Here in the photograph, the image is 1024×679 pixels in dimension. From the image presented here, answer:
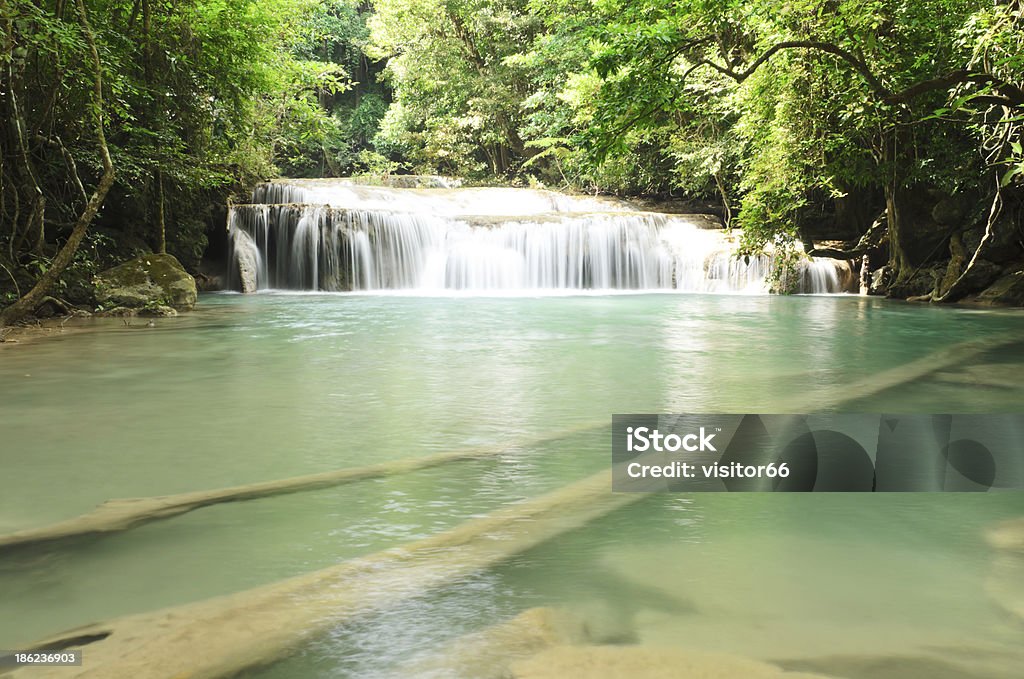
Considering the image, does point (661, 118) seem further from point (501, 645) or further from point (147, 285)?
point (501, 645)

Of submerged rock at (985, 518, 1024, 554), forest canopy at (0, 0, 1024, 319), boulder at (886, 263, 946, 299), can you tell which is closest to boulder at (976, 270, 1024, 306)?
forest canopy at (0, 0, 1024, 319)

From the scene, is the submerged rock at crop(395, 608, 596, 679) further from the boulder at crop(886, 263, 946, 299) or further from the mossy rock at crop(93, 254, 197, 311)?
the boulder at crop(886, 263, 946, 299)

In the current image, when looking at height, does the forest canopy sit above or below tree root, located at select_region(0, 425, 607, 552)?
above

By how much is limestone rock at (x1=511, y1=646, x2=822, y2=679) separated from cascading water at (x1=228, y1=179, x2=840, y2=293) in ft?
57.7

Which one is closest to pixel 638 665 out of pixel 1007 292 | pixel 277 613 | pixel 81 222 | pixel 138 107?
pixel 277 613

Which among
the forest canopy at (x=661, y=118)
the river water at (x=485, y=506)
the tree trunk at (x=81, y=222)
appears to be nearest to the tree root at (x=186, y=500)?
the river water at (x=485, y=506)

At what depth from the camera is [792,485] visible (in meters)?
3.55

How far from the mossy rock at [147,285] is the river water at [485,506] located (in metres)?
3.57

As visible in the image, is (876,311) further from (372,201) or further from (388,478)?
(372,201)

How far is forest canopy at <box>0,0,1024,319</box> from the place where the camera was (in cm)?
847

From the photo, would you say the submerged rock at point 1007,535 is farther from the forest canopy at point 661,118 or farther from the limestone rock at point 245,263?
the limestone rock at point 245,263

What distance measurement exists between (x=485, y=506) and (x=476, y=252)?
55.9ft

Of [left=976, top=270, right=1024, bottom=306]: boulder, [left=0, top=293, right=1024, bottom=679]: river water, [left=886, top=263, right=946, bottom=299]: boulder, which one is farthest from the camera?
[left=886, top=263, right=946, bottom=299]: boulder

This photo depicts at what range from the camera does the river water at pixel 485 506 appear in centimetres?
221
